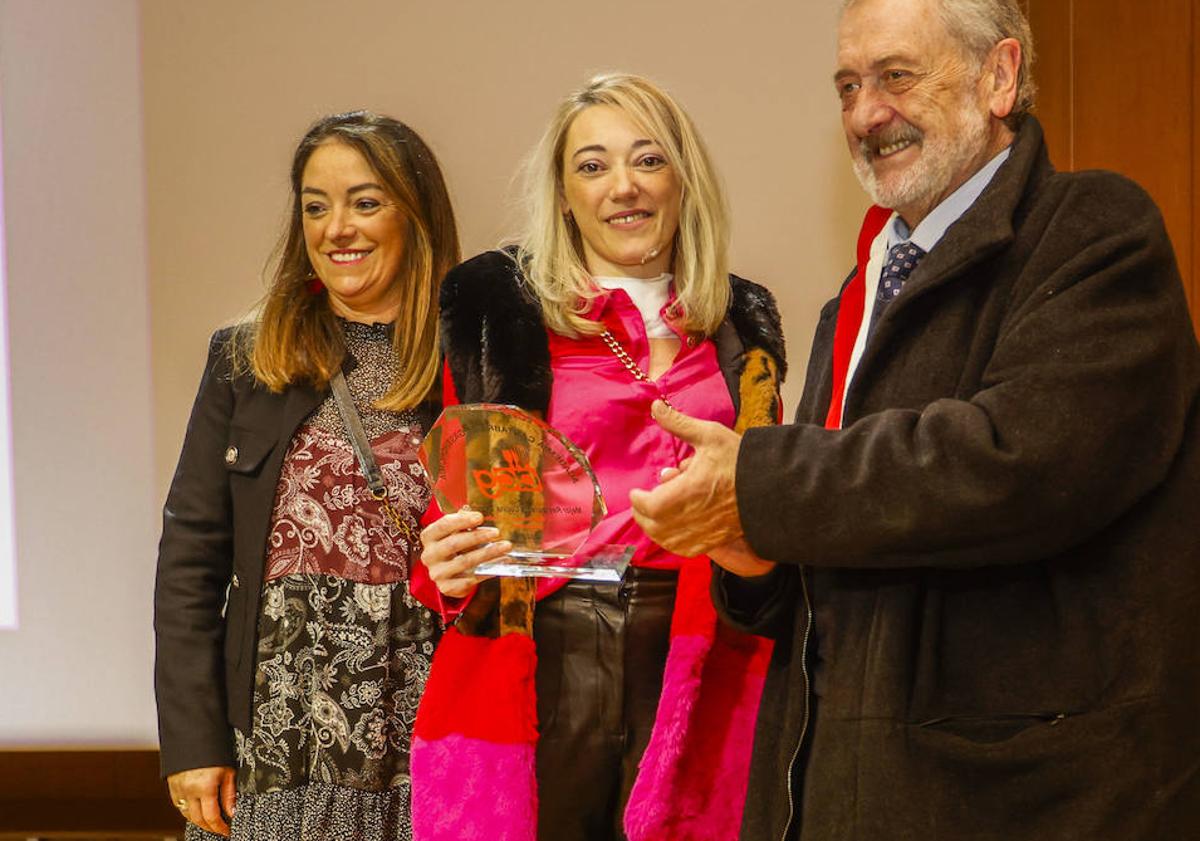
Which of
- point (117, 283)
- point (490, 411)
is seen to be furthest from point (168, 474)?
point (490, 411)

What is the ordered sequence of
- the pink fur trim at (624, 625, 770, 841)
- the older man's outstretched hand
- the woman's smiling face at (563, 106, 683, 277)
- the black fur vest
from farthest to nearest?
the woman's smiling face at (563, 106, 683, 277) → the black fur vest → the pink fur trim at (624, 625, 770, 841) → the older man's outstretched hand

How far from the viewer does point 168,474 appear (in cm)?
307

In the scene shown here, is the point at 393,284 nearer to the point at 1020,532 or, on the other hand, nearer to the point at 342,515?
the point at 342,515

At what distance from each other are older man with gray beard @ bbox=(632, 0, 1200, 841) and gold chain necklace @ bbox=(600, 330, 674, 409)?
1.87ft

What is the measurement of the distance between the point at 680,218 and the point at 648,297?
0.50 ft

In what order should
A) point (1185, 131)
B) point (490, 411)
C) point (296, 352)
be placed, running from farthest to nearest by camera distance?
point (1185, 131)
point (296, 352)
point (490, 411)

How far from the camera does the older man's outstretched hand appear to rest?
54.3 inches

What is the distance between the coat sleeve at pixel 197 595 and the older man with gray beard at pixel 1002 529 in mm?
1085

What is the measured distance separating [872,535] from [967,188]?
0.46 m

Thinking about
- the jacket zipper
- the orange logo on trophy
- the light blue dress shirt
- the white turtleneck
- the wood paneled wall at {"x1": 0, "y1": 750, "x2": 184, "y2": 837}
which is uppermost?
the light blue dress shirt

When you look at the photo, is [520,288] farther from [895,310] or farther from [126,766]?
[126,766]

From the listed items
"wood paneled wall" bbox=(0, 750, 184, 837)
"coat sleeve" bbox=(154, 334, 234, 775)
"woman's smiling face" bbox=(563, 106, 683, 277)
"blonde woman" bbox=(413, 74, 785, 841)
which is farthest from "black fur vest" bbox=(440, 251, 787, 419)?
"wood paneled wall" bbox=(0, 750, 184, 837)

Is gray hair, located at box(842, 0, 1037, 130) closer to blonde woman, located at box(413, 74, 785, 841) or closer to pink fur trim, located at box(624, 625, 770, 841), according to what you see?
blonde woman, located at box(413, 74, 785, 841)

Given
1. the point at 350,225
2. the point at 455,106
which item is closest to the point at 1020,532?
the point at 350,225
